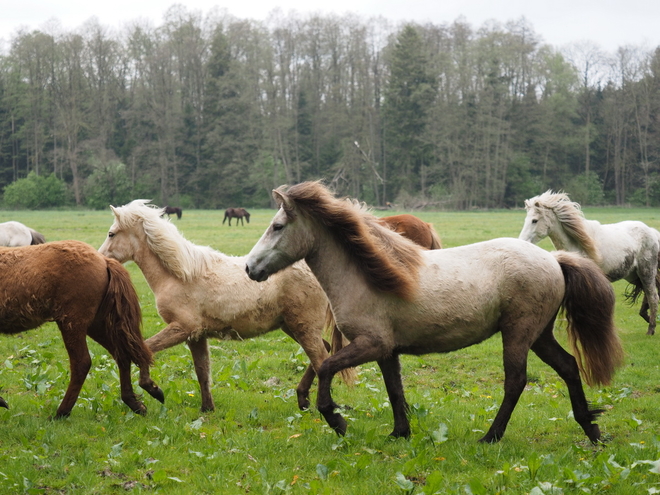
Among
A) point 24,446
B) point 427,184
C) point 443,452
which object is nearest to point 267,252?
point 443,452

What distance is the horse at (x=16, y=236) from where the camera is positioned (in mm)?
14891

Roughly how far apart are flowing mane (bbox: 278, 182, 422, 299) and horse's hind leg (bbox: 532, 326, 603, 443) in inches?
47.9

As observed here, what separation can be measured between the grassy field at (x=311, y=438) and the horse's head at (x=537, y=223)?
7.28 feet

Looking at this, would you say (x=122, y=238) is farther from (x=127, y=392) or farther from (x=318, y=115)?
(x=318, y=115)

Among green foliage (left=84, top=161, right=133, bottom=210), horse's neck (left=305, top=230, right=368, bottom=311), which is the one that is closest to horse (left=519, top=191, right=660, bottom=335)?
horse's neck (left=305, top=230, right=368, bottom=311)

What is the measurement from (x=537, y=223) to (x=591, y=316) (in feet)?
15.3

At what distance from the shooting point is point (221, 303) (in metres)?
6.28

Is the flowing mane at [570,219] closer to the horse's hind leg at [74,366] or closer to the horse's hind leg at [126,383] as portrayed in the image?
the horse's hind leg at [126,383]

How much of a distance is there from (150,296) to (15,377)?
660 centimetres

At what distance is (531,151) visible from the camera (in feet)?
→ 188

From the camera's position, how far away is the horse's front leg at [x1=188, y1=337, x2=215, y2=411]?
6125 millimetres

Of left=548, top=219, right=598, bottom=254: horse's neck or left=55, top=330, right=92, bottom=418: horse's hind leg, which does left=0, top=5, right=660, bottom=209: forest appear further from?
left=55, top=330, right=92, bottom=418: horse's hind leg

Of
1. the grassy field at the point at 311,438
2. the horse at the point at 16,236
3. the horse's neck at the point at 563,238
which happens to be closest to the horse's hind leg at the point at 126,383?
the grassy field at the point at 311,438

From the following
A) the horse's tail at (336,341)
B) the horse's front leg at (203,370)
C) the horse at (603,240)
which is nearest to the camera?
the horse's front leg at (203,370)
